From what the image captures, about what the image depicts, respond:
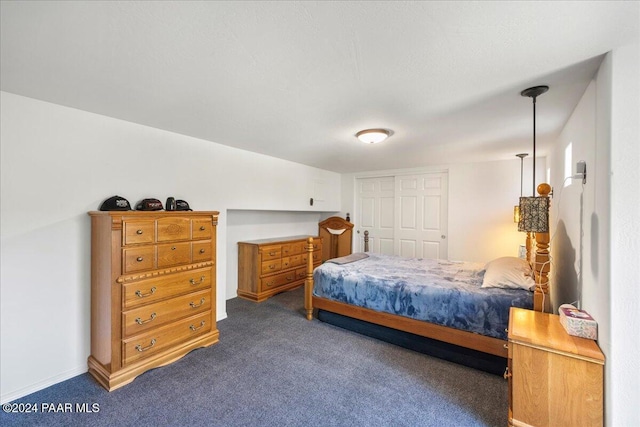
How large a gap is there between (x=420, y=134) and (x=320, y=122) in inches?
45.1

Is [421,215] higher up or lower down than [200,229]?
higher up

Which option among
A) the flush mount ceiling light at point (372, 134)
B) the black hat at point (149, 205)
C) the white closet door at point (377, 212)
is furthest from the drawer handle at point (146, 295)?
the white closet door at point (377, 212)

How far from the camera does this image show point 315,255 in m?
5.20

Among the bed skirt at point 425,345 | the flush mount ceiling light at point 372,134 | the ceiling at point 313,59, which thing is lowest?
the bed skirt at point 425,345

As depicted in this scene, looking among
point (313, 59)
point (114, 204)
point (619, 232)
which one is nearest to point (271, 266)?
point (114, 204)

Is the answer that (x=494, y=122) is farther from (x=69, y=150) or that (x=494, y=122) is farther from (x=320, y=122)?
(x=69, y=150)

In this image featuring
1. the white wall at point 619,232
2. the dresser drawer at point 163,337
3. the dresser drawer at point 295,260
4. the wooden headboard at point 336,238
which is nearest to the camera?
the white wall at point 619,232

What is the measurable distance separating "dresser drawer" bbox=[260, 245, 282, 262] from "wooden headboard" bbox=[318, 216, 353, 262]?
156 cm

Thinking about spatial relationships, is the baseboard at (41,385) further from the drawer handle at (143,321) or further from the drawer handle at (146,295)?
the drawer handle at (146,295)

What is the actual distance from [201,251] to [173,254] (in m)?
0.28

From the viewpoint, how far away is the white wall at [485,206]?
4.20 meters

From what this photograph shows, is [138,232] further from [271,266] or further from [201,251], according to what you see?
[271,266]

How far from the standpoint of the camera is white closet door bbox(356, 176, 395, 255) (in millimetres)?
5367

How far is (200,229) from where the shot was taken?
2666 mm
